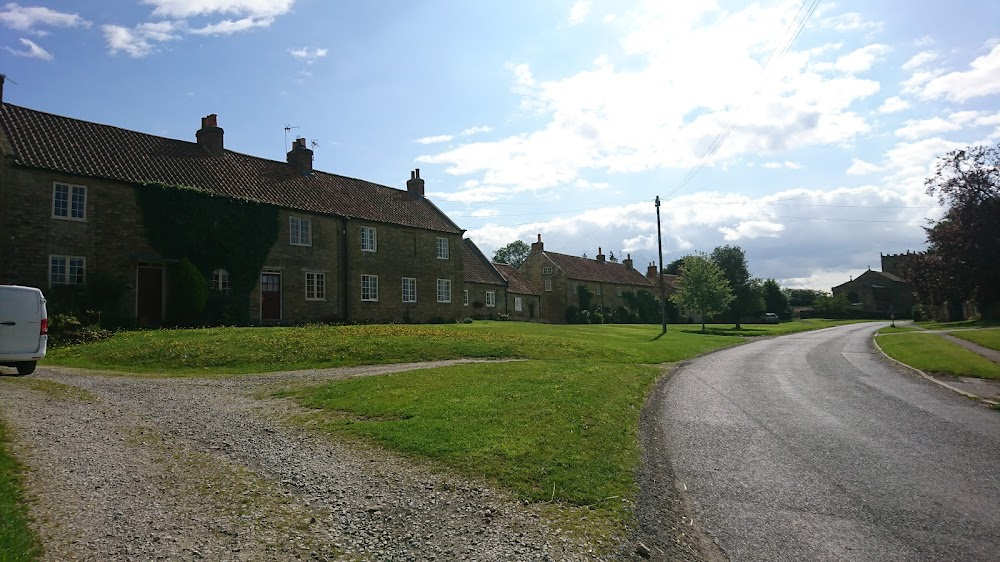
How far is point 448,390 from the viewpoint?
43.0 feet

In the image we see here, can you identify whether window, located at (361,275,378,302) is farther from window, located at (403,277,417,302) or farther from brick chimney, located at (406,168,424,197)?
brick chimney, located at (406,168,424,197)


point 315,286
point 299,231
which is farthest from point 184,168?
point 315,286

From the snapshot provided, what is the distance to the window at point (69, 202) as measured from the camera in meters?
24.5

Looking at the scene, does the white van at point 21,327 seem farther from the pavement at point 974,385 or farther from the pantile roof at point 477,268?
the pantile roof at point 477,268

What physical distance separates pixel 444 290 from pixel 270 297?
12.3 meters

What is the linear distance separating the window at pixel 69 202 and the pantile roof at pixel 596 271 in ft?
169

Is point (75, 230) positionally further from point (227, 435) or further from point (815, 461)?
point (815, 461)

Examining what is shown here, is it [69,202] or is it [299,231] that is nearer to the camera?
[69,202]

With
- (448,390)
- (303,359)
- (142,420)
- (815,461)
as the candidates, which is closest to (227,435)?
(142,420)

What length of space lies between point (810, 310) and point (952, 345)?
87.9 meters

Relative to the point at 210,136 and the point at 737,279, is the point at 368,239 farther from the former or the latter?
the point at 737,279

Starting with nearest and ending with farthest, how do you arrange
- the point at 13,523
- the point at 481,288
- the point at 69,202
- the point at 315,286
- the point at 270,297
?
the point at 13,523 → the point at 69,202 → the point at 270,297 → the point at 315,286 → the point at 481,288

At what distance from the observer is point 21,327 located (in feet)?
45.8

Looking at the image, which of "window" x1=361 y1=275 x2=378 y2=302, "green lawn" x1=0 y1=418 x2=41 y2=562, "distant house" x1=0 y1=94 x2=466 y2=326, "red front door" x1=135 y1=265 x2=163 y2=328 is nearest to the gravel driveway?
"green lawn" x1=0 y1=418 x2=41 y2=562
